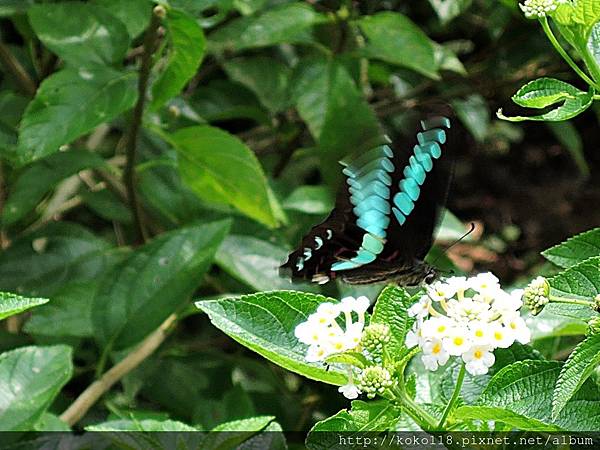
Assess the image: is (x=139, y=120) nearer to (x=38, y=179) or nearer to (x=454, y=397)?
(x=38, y=179)

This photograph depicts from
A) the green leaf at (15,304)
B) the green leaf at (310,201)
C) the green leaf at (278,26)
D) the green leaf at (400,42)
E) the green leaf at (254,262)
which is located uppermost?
the green leaf at (15,304)

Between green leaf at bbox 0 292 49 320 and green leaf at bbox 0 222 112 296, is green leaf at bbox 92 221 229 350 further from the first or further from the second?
green leaf at bbox 0 292 49 320

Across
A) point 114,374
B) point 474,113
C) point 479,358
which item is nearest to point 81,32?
point 114,374

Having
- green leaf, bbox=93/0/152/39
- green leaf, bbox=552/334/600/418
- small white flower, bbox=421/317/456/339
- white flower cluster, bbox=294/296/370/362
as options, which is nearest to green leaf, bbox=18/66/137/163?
green leaf, bbox=93/0/152/39

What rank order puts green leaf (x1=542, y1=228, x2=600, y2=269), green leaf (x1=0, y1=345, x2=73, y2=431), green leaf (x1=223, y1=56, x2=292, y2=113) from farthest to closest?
1. green leaf (x1=223, y1=56, x2=292, y2=113)
2. green leaf (x1=0, y1=345, x2=73, y2=431)
3. green leaf (x1=542, y1=228, x2=600, y2=269)

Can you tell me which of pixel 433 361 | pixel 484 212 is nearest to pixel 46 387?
pixel 433 361

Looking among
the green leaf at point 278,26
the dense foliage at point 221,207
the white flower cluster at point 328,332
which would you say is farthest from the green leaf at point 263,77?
the white flower cluster at point 328,332

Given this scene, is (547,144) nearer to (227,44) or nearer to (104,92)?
(227,44)

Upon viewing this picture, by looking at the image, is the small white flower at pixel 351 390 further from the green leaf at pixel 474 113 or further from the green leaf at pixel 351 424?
the green leaf at pixel 474 113
